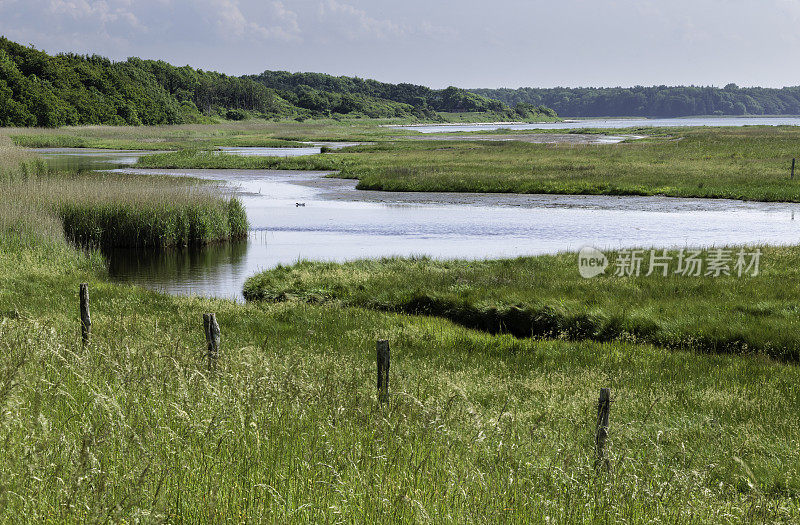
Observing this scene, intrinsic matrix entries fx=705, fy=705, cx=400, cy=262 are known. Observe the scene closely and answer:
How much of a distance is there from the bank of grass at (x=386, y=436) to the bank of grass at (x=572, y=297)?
150cm

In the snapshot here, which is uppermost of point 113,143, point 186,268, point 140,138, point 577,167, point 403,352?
point 140,138

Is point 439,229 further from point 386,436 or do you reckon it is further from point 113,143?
point 113,143

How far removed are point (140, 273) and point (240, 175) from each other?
1475 inches

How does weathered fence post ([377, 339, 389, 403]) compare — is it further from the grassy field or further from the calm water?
the grassy field

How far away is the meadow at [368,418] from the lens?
191 inches

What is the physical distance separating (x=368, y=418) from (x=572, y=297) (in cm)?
1253

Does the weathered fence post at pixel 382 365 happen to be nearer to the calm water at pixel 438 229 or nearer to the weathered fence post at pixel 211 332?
the weathered fence post at pixel 211 332

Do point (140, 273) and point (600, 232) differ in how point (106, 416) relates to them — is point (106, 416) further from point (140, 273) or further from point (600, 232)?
point (600, 232)

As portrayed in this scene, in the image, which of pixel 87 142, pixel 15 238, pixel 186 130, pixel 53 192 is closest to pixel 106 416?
pixel 15 238

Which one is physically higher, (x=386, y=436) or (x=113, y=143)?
(x=113, y=143)

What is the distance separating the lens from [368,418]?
641 cm

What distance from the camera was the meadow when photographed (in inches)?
191

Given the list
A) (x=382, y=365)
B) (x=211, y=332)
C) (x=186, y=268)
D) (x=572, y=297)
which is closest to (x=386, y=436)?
(x=382, y=365)

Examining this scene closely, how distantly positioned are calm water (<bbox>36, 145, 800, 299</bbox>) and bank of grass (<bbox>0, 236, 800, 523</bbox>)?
11994 mm
